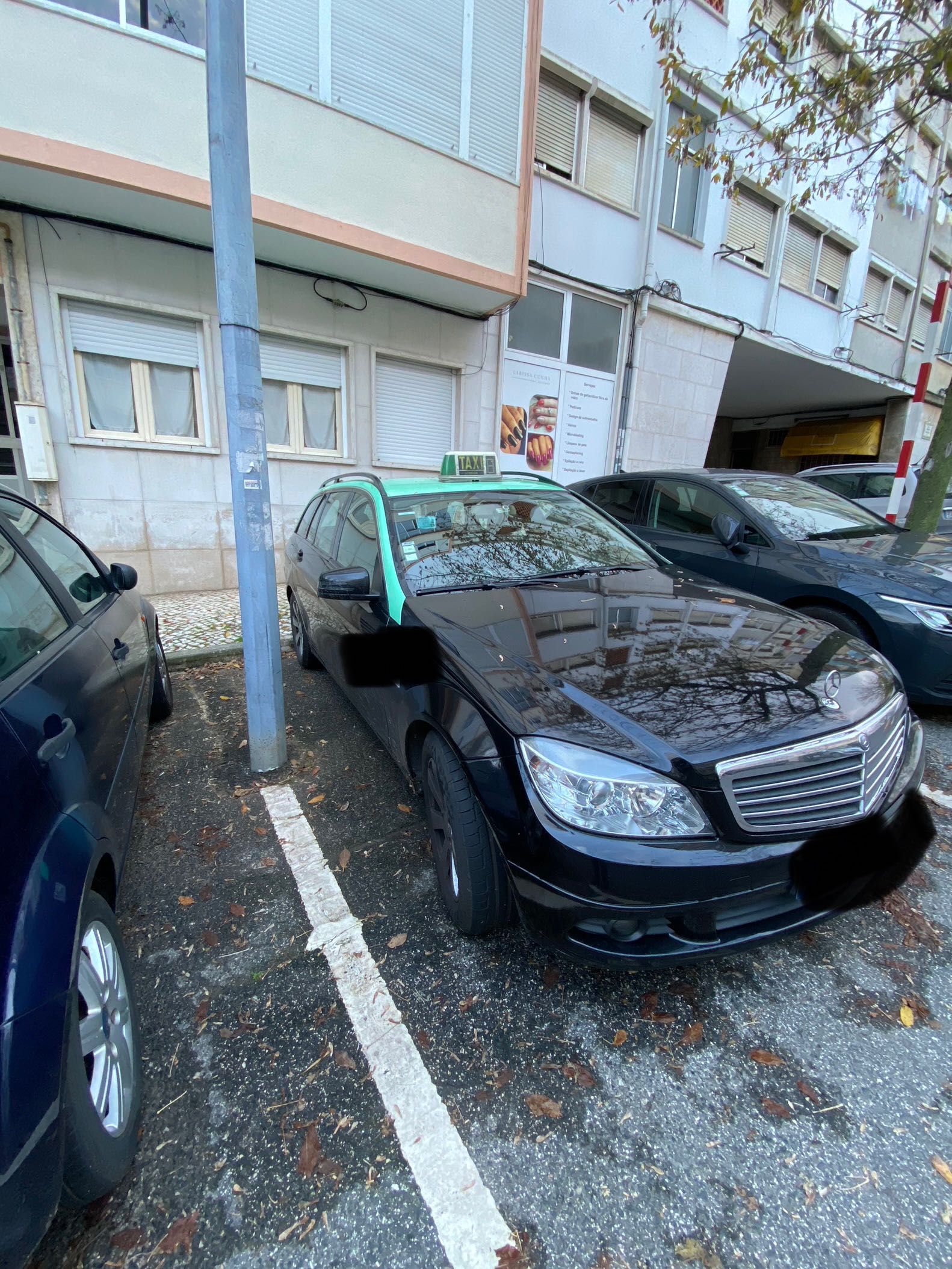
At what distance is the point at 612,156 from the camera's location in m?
8.61

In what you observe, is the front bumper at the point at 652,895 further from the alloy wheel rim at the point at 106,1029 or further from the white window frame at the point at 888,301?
the white window frame at the point at 888,301

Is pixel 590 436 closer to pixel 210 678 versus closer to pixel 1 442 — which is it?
pixel 210 678

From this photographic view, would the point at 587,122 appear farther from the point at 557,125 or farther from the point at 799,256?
the point at 799,256

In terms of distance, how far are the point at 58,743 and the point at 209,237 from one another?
653 centimetres

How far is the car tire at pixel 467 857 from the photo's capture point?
1.86 meters

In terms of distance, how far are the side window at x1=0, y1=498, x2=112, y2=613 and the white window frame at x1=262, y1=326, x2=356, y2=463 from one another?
14.9ft

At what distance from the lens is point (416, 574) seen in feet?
8.50

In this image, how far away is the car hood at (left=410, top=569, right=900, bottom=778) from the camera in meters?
1.62

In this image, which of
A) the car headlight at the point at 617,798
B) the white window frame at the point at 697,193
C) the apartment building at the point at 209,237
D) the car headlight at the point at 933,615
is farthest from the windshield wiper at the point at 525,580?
the white window frame at the point at 697,193

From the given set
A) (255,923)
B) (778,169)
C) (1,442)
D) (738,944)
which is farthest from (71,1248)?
(778,169)

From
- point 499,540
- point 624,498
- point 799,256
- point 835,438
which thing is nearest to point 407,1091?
point 499,540

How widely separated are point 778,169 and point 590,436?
395 cm

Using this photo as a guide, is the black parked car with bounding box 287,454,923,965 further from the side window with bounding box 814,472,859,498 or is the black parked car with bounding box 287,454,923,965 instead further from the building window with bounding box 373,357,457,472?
the side window with bounding box 814,472,859,498

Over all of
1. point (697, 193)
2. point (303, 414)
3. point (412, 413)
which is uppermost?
point (697, 193)
